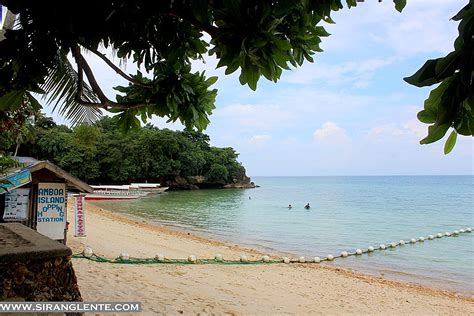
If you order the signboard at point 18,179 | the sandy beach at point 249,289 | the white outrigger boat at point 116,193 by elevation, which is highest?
the signboard at point 18,179

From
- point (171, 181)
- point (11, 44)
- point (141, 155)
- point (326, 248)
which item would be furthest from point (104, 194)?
point (11, 44)

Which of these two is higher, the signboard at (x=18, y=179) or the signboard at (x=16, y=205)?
the signboard at (x=18, y=179)

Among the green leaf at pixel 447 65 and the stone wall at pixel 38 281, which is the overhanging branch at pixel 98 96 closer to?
the stone wall at pixel 38 281

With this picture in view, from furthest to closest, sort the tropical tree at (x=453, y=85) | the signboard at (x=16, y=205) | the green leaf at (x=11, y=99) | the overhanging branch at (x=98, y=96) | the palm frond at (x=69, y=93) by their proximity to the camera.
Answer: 1. the signboard at (x=16, y=205)
2. the palm frond at (x=69, y=93)
3. the overhanging branch at (x=98, y=96)
4. the green leaf at (x=11, y=99)
5. the tropical tree at (x=453, y=85)

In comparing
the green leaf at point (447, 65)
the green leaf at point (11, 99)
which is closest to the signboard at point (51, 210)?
the green leaf at point (11, 99)

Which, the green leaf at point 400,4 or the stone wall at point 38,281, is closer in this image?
the green leaf at point 400,4

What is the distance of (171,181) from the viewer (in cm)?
4556

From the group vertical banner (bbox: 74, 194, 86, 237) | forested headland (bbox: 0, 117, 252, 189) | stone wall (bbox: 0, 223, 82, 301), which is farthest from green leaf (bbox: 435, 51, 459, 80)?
forested headland (bbox: 0, 117, 252, 189)

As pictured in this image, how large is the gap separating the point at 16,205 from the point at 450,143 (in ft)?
21.9

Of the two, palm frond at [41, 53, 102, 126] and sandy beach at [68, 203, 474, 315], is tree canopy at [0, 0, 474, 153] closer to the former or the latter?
palm frond at [41, 53, 102, 126]

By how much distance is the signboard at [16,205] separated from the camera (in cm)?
605

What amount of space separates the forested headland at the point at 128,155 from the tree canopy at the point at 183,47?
101 ft

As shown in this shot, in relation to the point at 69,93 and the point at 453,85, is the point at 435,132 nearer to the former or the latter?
the point at 453,85

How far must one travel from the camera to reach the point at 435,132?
112cm
